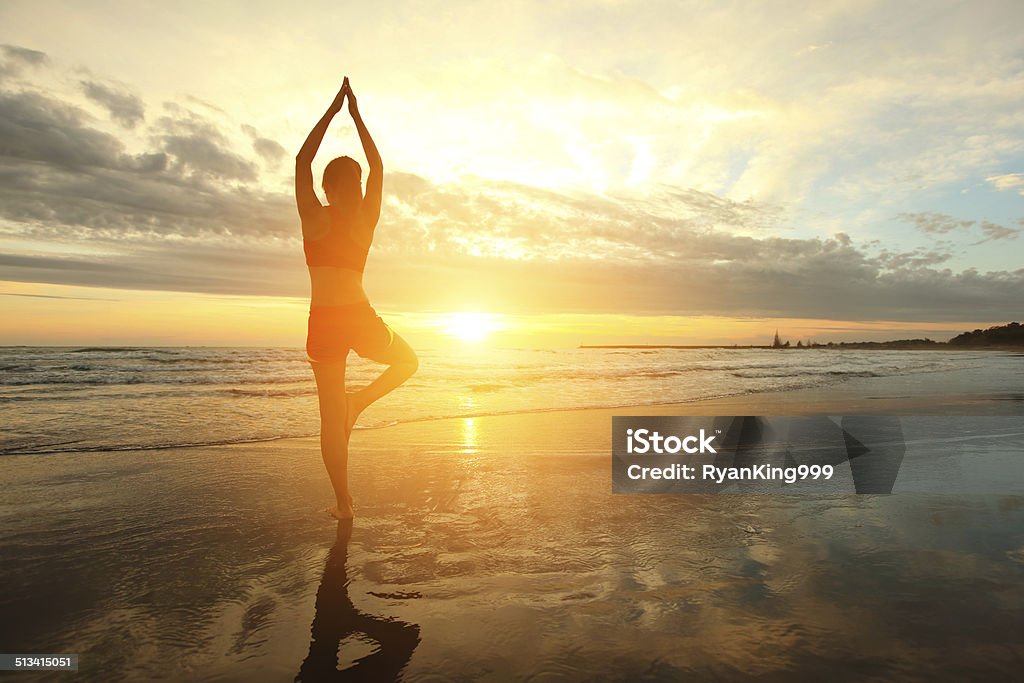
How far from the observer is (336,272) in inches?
157

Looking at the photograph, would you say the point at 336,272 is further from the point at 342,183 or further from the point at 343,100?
the point at 343,100

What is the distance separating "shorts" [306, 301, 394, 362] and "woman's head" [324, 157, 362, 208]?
0.71 meters

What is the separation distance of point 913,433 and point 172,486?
8.28 meters

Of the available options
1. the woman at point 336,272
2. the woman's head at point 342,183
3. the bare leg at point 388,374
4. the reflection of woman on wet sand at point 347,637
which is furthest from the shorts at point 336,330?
the reflection of woman on wet sand at point 347,637

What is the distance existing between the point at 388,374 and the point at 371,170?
1507 mm

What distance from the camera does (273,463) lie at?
5.78 meters

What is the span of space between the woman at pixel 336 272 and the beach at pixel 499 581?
2.07 feet

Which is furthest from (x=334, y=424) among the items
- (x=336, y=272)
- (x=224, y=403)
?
(x=224, y=403)

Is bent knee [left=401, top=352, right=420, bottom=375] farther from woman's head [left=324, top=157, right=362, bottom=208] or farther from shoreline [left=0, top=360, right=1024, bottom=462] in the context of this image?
shoreline [left=0, top=360, right=1024, bottom=462]

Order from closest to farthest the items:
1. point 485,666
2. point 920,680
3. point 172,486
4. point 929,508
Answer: point 920,680, point 485,666, point 929,508, point 172,486

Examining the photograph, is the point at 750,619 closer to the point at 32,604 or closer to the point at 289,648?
the point at 289,648

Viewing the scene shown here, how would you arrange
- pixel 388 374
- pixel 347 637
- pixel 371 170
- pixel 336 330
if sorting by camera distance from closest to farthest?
pixel 347 637 → pixel 336 330 → pixel 371 170 → pixel 388 374

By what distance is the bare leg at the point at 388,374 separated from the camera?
14.0 feet

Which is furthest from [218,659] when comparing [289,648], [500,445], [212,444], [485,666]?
[212,444]
